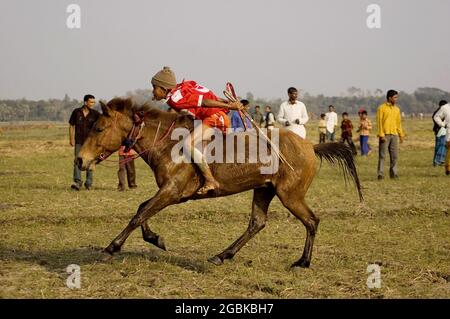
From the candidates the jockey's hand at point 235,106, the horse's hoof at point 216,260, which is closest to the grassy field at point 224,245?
the horse's hoof at point 216,260

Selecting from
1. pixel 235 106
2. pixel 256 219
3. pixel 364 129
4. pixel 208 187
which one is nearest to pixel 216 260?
pixel 256 219

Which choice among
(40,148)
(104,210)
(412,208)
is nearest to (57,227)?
(104,210)

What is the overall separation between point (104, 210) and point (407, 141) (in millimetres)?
27014

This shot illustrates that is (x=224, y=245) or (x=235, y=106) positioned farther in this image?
(x=224, y=245)

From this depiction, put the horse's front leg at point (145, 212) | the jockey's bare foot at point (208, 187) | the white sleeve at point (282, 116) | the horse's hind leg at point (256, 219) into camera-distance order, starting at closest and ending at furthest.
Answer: the horse's front leg at point (145, 212), the jockey's bare foot at point (208, 187), the horse's hind leg at point (256, 219), the white sleeve at point (282, 116)

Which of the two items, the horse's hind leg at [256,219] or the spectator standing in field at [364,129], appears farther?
the spectator standing in field at [364,129]

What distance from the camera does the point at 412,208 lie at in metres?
11.4

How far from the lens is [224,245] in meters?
8.67

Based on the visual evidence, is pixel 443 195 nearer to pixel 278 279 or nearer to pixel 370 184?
pixel 370 184

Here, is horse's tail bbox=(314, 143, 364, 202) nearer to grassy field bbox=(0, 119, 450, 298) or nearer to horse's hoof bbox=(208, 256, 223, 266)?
grassy field bbox=(0, 119, 450, 298)

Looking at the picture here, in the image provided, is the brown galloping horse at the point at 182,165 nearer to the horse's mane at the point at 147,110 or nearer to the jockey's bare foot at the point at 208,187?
the horse's mane at the point at 147,110

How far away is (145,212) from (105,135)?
1128 millimetres

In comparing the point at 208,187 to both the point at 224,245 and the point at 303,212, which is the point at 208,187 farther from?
the point at 224,245

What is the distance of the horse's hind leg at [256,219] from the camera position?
765 cm
